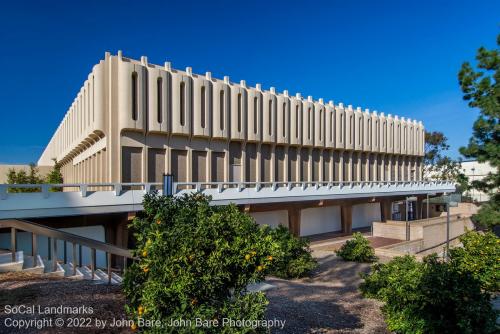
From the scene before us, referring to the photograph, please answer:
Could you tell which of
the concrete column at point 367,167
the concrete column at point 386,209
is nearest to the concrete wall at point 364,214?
the concrete column at point 386,209

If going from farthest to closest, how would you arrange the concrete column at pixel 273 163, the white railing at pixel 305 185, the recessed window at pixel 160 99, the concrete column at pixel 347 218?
the concrete column at pixel 347 218 → the concrete column at pixel 273 163 → the recessed window at pixel 160 99 → the white railing at pixel 305 185

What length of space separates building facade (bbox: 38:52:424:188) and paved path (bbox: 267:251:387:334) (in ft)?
43.5

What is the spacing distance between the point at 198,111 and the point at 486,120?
1641 centimetres

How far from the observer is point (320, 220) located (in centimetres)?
2842

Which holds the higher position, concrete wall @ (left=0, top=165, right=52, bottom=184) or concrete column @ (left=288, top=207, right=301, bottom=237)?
concrete wall @ (left=0, top=165, right=52, bottom=184)

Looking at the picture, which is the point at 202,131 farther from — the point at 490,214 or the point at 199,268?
the point at 199,268

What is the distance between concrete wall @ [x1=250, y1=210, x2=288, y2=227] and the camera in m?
23.5

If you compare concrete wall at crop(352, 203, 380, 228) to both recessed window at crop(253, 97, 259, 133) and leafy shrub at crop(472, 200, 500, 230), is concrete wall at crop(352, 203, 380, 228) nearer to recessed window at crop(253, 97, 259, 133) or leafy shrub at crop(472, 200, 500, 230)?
recessed window at crop(253, 97, 259, 133)

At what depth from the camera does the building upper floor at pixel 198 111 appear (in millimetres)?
19703

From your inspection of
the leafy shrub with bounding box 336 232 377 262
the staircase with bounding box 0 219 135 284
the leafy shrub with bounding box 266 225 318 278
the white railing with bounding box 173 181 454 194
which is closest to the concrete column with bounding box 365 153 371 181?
the white railing with bounding box 173 181 454 194

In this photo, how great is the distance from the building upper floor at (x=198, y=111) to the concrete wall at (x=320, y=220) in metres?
5.95

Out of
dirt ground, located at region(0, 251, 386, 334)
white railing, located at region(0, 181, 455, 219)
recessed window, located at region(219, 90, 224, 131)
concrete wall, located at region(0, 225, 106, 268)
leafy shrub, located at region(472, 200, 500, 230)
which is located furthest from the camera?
recessed window, located at region(219, 90, 224, 131)

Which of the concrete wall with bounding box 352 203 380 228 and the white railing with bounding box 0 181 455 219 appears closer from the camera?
the white railing with bounding box 0 181 455 219

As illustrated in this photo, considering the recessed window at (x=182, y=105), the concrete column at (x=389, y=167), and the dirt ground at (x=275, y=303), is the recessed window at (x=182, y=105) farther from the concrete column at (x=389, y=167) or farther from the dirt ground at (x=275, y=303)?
the concrete column at (x=389, y=167)
